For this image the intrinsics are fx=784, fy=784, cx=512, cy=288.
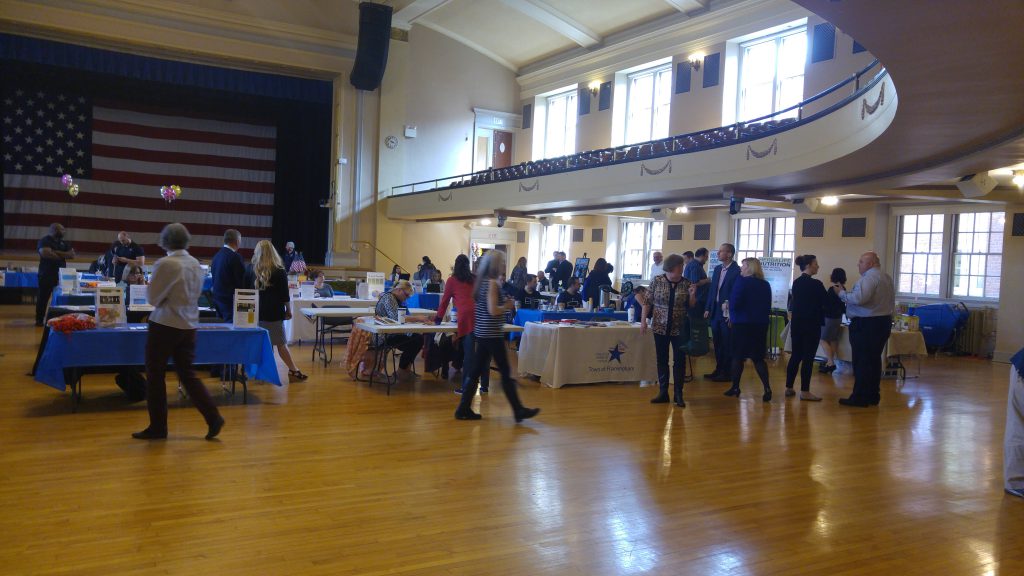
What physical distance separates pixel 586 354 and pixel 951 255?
28.9 ft

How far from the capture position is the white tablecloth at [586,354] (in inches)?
314

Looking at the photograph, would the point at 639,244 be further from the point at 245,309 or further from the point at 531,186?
the point at 245,309

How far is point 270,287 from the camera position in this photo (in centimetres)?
693

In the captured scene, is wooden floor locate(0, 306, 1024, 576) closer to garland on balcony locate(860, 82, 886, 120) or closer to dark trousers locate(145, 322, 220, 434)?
dark trousers locate(145, 322, 220, 434)

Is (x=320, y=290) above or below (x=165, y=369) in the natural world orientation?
above

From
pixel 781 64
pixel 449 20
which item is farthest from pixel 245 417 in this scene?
pixel 449 20

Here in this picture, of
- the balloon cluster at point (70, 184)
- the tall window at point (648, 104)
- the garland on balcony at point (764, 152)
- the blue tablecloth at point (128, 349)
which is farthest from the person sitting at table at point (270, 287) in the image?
the tall window at point (648, 104)

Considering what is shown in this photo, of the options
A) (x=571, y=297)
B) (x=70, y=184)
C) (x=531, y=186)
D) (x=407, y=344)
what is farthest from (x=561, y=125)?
(x=407, y=344)

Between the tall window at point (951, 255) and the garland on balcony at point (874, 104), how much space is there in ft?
21.2

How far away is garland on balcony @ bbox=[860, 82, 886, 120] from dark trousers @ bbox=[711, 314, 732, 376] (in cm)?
257

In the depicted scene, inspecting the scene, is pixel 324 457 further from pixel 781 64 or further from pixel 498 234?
pixel 498 234

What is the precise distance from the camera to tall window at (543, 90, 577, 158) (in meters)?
21.9

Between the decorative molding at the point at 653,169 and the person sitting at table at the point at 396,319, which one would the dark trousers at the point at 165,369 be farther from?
the decorative molding at the point at 653,169

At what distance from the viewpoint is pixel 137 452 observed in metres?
4.77
